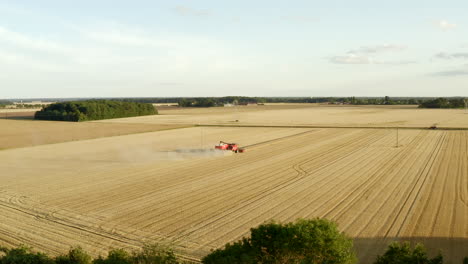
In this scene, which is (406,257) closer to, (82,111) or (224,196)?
(224,196)

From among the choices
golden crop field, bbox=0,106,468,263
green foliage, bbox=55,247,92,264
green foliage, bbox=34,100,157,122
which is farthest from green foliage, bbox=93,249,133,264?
green foliage, bbox=34,100,157,122

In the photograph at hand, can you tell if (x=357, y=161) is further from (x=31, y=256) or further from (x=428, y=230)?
(x=31, y=256)

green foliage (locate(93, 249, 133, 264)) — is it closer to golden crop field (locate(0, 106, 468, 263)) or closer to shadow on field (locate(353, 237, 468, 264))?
golden crop field (locate(0, 106, 468, 263))

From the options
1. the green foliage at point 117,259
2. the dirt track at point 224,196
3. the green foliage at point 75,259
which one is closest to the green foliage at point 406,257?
the dirt track at point 224,196

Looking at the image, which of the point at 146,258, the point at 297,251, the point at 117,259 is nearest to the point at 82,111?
the point at 117,259

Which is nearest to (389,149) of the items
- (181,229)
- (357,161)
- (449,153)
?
(449,153)
